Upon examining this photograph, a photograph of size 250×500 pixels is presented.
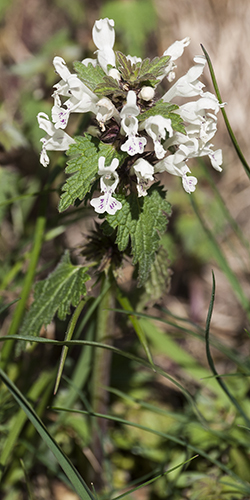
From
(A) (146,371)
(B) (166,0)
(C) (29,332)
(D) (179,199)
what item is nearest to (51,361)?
(A) (146,371)

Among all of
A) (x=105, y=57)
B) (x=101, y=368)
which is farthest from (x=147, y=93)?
(x=101, y=368)

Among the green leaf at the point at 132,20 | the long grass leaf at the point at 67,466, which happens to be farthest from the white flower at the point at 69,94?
the green leaf at the point at 132,20

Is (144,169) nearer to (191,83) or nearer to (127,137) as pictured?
(127,137)

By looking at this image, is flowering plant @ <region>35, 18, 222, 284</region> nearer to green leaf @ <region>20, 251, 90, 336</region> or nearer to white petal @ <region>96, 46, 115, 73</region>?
white petal @ <region>96, 46, 115, 73</region>

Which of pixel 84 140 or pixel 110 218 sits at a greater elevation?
pixel 84 140

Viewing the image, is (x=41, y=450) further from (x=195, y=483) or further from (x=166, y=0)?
(x=166, y=0)

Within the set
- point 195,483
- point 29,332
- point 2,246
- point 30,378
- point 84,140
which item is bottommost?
point 195,483

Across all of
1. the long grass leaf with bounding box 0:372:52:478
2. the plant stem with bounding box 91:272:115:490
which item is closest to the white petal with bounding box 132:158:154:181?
the plant stem with bounding box 91:272:115:490
